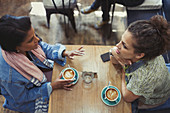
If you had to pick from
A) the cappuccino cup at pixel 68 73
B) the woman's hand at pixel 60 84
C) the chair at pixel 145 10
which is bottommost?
the woman's hand at pixel 60 84

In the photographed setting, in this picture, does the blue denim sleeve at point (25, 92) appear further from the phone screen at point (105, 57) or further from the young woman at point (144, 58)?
the young woman at point (144, 58)

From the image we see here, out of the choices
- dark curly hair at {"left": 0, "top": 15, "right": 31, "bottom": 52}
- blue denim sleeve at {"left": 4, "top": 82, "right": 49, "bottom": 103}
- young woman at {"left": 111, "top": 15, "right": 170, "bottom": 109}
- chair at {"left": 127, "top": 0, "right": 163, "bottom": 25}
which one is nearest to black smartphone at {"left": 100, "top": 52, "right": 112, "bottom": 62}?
young woman at {"left": 111, "top": 15, "right": 170, "bottom": 109}

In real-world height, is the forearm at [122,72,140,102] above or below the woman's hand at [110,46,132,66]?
below

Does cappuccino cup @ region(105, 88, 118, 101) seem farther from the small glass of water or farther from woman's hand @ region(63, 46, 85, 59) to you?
woman's hand @ region(63, 46, 85, 59)

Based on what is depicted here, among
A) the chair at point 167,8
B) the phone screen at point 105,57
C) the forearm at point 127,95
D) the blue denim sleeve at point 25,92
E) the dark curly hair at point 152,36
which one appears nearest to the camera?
the dark curly hair at point 152,36

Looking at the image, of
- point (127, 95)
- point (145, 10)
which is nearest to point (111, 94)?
point (127, 95)

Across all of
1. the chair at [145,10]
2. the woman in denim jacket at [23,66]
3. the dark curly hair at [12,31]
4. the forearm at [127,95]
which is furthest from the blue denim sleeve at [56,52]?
the chair at [145,10]

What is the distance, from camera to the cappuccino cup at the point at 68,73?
1423mm

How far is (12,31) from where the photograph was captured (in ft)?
3.86

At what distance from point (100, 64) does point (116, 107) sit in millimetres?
431

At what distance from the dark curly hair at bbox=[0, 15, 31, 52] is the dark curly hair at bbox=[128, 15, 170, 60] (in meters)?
0.87

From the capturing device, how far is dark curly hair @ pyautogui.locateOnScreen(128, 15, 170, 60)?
112 cm

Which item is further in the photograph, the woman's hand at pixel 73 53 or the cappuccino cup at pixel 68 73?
the woman's hand at pixel 73 53

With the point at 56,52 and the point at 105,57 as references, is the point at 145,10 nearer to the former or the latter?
the point at 105,57
